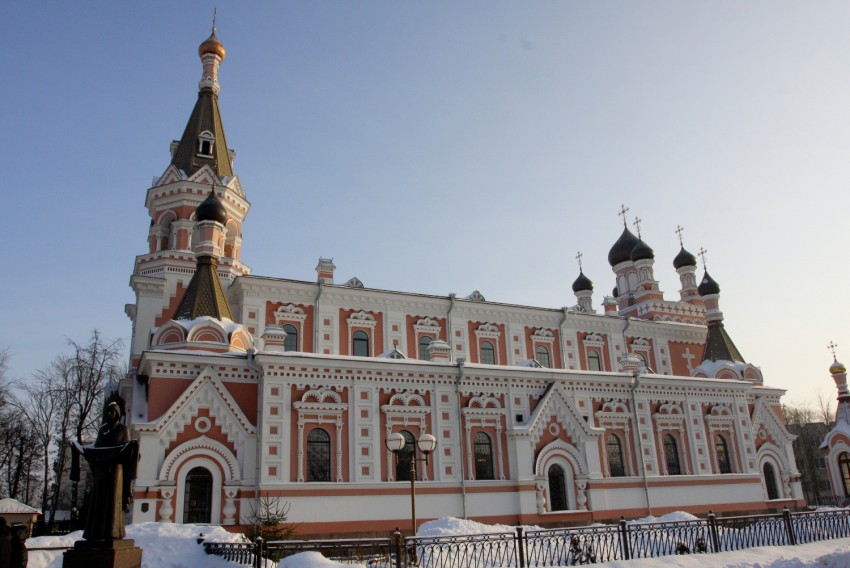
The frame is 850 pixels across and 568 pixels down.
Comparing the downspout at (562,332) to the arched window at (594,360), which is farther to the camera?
the arched window at (594,360)

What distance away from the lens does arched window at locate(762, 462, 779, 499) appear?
81.4 ft

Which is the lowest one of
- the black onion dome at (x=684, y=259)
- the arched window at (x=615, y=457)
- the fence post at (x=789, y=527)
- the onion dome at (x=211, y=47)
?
the fence post at (x=789, y=527)

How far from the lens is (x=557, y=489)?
66.0 feet

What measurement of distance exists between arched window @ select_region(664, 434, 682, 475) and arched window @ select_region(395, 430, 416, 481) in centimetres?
907

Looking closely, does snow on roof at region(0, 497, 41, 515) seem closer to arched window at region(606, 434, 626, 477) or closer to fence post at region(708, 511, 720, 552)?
arched window at region(606, 434, 626, 477)

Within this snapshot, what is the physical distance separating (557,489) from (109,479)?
14416 millimetres

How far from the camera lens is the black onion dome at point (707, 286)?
3138 cm

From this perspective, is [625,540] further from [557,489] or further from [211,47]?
[211,47]

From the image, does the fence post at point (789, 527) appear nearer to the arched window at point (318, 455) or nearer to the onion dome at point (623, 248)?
the arched window at point (318, 455)

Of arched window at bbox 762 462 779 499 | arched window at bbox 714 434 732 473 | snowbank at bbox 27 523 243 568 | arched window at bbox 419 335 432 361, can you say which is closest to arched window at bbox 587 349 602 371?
arched window at bbox 714 434 732 473

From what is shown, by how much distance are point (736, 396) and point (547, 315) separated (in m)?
7.68

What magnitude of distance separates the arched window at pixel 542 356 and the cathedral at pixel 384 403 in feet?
0.16

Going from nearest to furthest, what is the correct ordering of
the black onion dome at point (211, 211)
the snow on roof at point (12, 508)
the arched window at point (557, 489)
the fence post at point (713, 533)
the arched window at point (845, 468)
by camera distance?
1. the fence post at point (713, 533)
2. the snow on roof at point (12, 508)
3. the arched window at point (557, 489)
4. the black onion dome at point (211, 211)
5. the arched window at point (845, 468)

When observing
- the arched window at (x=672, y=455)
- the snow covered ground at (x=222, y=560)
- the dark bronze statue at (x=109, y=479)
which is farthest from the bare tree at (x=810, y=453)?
the dark bronze statue at (x=109, y=479)
